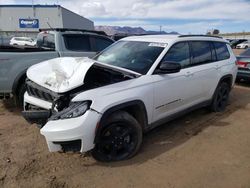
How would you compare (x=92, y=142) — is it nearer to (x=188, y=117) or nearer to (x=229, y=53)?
(x=188, y=117)

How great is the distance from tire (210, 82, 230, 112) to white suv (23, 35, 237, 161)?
2.79 ft

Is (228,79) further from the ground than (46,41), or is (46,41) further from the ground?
(46,41)

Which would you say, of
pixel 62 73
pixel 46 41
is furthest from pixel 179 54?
pixel 46 41

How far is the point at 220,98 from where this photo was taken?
6.52 meters

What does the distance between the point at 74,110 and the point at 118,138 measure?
2.60 ft

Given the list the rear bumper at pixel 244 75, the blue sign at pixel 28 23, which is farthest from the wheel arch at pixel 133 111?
the blue sign at pixel 28 23

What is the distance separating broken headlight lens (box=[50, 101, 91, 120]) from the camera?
356 cm

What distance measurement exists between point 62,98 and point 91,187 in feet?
3.97

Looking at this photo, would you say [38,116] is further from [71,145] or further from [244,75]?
[244,75]

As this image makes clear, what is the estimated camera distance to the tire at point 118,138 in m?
3.86

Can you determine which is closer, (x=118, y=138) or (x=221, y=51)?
(x=118, y=138)

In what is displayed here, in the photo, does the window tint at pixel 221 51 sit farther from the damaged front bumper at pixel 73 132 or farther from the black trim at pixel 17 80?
the black trim at pixel 17 80

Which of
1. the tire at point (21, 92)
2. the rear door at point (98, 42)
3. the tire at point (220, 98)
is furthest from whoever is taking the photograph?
the rear door at point (98, 42)

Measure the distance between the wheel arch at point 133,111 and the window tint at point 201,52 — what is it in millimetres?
1776
